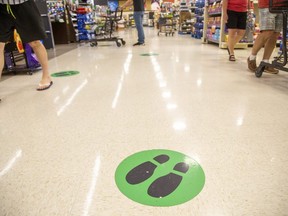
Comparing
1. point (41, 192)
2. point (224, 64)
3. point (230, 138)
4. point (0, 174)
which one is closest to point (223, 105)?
point (230, 138)

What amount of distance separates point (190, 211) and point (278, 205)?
290 millimetres

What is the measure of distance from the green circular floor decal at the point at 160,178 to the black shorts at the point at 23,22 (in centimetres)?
148

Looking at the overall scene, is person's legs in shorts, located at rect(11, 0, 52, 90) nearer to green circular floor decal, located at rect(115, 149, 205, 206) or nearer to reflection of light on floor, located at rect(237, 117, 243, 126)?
green circular floor decal, located at rect(115, 149, 205, 206)

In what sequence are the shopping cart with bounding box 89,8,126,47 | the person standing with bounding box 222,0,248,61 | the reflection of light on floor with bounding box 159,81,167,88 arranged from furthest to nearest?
the shopping cart with bounding box 89,8,126,47 → the person standing with bounding box 222,0,248,61 → the reflection of light on floor with bounding box 159,81,167,88

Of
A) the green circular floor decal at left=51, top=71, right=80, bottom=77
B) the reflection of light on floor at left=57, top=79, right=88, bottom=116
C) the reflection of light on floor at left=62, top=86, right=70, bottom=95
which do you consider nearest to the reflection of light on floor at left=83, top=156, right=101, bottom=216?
the reflection of light on floor at left=57, top=79, right=88, bottom=116

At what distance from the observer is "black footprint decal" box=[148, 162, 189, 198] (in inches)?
30.8

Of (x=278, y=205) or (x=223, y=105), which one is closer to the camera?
(x=278, y=205)

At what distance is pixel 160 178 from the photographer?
33.6 inches

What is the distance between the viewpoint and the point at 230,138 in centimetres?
114

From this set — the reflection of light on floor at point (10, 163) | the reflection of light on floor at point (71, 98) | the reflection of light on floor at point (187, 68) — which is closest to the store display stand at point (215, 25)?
the reflection of light on floor at point (187, 68)

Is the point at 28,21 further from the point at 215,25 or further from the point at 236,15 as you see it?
the point at 215,25

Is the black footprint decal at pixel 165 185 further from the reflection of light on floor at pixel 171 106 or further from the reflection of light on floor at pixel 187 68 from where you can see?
the reflection of light on floor at pixel 187 68

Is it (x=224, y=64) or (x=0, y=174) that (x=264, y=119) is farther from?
(x=224, y=64)

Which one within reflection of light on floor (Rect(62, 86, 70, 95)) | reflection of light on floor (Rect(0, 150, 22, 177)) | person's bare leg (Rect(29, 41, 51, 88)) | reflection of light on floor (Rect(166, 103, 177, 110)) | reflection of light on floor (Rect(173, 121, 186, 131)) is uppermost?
person's bare leg (Rect(29, 41, 51, 88))
